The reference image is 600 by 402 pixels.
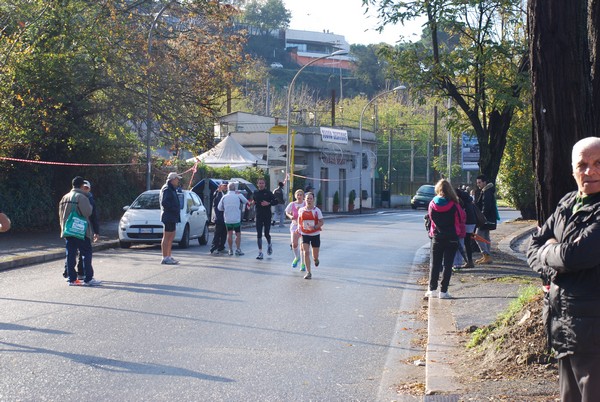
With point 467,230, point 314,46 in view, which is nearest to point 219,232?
point 467,230

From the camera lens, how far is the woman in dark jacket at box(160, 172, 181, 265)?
17.7m

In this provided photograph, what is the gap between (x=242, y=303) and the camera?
1235cm

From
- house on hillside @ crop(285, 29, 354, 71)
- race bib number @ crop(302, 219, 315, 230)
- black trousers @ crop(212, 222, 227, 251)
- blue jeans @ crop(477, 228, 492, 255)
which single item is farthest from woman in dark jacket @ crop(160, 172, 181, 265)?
house on hillside @ crop(285, 29, 354, 71)

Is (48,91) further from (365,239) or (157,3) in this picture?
(365,239)

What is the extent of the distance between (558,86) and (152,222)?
54.1 feet

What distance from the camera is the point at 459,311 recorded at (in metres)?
11.2

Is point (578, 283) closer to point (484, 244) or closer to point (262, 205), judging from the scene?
point (484, 244)

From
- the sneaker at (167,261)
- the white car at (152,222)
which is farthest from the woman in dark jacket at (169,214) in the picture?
the white car at (152,222)

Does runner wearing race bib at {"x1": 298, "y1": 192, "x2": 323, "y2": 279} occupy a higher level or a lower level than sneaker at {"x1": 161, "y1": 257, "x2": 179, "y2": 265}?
higher

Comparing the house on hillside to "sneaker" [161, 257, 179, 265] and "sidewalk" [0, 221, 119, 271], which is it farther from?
"sneaker" [161, 257, 179, 265]

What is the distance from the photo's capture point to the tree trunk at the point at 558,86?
273 inches

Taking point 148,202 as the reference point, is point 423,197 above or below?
below

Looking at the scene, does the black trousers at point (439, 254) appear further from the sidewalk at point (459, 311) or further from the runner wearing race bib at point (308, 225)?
the runner wearing race bib at point (308, 225)

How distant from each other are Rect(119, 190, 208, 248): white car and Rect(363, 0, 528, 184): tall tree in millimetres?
7068
